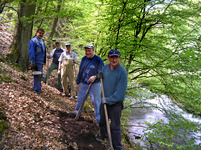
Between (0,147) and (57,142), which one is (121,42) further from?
(0,147)

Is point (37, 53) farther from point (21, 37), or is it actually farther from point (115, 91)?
point (115, 91)

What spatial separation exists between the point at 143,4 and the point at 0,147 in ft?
18.3

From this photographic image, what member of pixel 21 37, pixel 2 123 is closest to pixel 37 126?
pixel 2 123

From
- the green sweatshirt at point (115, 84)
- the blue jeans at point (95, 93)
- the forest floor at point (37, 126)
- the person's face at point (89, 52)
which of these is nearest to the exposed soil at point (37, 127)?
the forest floor at point (37, 126)

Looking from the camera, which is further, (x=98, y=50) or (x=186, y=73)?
(x=98, y=50)

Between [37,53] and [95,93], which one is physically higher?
[37,53]

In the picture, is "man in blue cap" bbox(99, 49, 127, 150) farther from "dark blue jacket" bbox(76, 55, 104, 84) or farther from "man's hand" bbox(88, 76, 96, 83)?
"dark blue jacket" bbox(76, 55, 104, 84)

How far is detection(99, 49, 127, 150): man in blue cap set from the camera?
141 inches

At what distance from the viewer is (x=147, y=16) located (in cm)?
664

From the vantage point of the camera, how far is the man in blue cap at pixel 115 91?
3.59 metres

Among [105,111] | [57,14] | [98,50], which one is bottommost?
[105,111]

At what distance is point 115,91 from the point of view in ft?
12.2

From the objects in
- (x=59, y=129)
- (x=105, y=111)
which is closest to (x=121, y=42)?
(x=105, y=111)

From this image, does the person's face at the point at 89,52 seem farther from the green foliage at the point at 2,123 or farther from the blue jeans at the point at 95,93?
the green foliage at the point at 2,123
